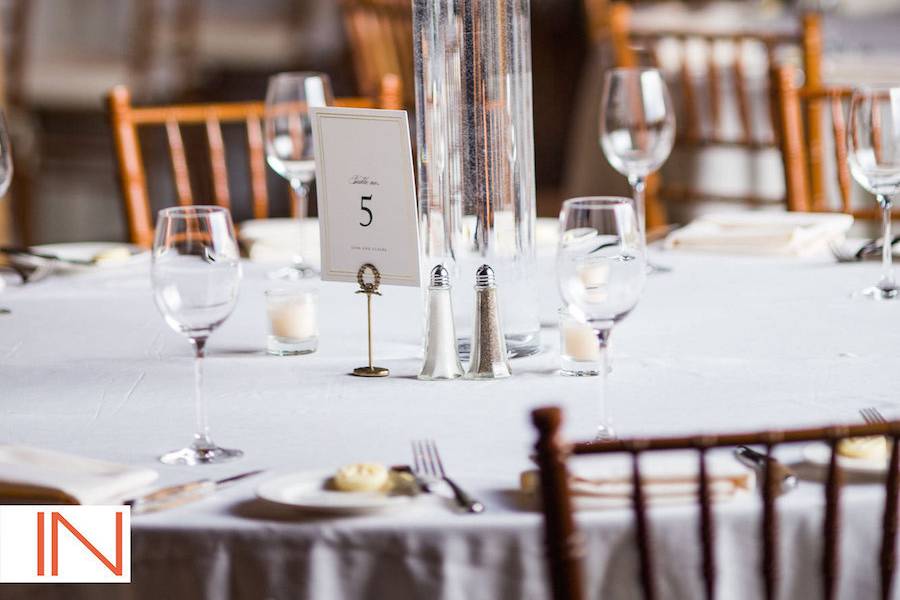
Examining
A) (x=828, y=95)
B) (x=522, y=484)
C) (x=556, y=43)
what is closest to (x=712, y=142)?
(x=828, y=95)

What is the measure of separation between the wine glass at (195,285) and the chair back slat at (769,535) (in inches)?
18.6

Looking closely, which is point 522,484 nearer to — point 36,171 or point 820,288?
point 820,288

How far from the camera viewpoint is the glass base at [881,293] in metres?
1.67

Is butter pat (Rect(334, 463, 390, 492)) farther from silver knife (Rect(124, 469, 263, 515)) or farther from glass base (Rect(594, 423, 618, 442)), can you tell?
glass base (Rect(594, 423, 618, 442))

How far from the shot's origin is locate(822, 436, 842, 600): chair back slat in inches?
32.7

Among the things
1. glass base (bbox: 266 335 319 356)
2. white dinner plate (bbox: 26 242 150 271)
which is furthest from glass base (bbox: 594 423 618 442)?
white dinner plate (bbox: 26 242 150 271)

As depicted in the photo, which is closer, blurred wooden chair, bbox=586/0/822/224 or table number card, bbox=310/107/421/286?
table number card, bbox=310/107/421/286

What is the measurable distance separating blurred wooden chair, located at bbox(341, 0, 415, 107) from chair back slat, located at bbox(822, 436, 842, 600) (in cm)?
305

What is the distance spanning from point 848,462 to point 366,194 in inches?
23.5

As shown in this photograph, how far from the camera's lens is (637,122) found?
2.01 meters

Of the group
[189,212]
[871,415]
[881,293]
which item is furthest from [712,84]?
[189,212]

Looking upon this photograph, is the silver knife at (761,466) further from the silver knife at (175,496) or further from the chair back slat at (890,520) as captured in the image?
the silver knife at (175,496)

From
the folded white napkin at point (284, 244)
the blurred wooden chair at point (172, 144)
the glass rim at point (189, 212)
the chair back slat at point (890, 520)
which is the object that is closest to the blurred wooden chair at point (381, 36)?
the blurred wooden chair at point (172, 144)

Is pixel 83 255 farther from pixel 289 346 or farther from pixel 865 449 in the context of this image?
pixel 865 449
